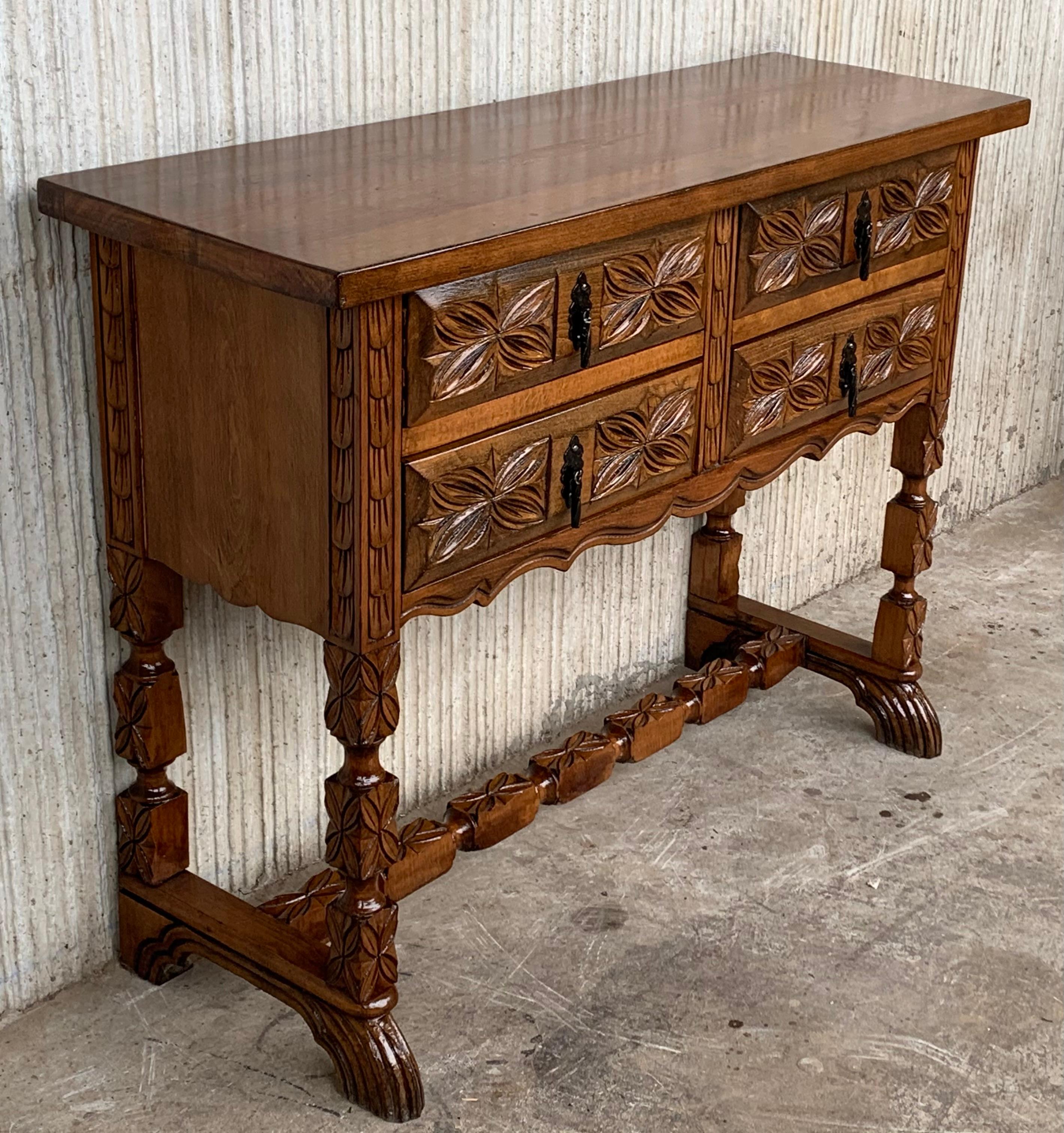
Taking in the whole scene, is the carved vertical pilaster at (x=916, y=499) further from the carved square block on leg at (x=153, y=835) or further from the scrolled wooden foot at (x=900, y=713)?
the carved square block on leg at (x=153, y=835)

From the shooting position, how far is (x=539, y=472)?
7.58ft

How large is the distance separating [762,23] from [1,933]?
225cm

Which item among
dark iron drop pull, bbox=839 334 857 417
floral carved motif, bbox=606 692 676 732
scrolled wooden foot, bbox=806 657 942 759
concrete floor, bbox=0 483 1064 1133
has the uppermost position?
dark iron drop pull, bbox=839 334 857 417

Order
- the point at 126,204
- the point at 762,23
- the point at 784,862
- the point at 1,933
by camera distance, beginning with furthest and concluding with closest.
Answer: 1. the point at 762,23
2. the point at 784,862
3. the point at 1,933
4. the point at 126,204

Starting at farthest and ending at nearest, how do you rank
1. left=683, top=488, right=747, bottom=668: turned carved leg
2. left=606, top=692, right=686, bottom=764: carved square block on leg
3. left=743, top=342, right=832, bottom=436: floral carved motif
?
left=683, top=488, right=747, bottom=668: turned carved leg
left=606, top=692, right=686, bottom=764: carved square block on leg
left=743, top=342, right=832, bottom=436: floral carved motif

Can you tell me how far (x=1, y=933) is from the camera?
2.58m

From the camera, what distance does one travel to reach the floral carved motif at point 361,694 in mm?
2191

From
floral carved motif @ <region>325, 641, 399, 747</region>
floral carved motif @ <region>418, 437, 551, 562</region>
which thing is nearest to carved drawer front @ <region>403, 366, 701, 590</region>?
floral carved motif @ <region>418, 437, 551, 562</region>

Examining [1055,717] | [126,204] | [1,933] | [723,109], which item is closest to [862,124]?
[723,109]

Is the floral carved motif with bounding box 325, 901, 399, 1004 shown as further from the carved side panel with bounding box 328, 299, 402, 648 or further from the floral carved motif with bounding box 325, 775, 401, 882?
the carved side panel with bounding box 328, 299, 402, 648

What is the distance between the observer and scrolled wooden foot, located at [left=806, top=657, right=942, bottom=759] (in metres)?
3.45

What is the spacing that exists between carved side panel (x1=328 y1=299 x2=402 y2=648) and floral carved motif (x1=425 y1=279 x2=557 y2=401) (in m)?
0.08

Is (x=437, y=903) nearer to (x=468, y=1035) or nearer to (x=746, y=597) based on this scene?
(x=468, y=1035)

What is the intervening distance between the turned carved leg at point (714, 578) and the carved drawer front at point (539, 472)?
1027 millimetres
